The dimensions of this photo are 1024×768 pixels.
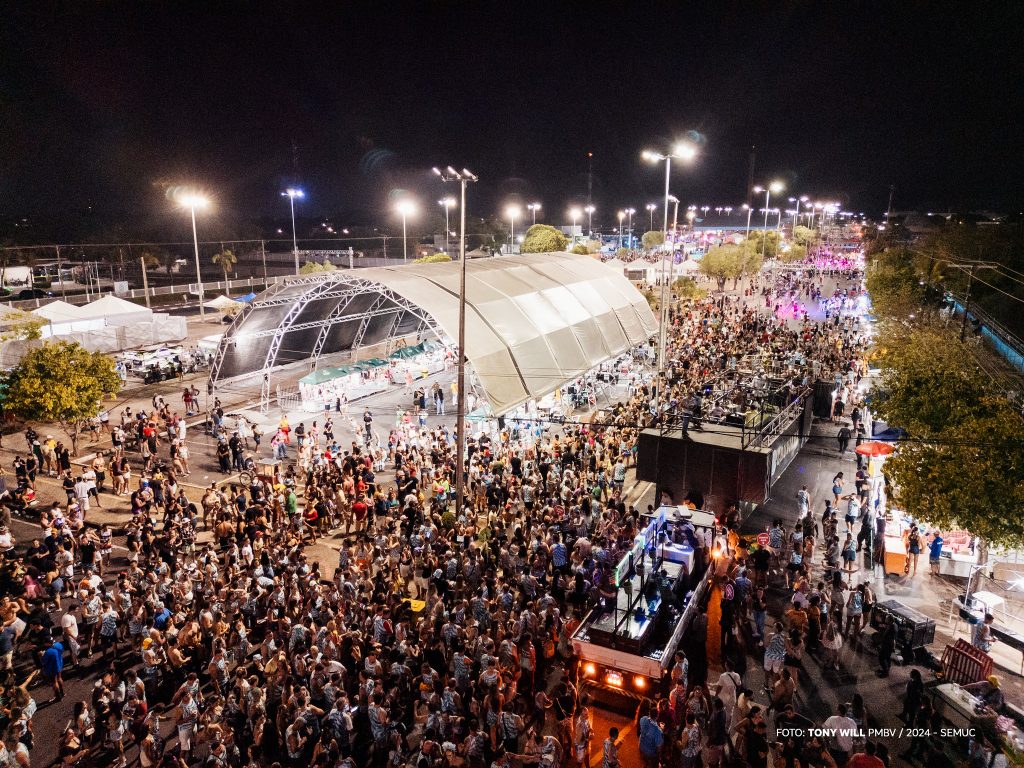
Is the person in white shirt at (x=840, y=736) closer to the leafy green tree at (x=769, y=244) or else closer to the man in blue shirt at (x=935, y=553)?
the man in blue shirt at (x=935, y=553)

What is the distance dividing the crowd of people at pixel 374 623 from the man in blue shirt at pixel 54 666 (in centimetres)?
3

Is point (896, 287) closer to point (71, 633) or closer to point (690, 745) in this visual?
point (690, 745)

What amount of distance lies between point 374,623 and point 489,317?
548 inches

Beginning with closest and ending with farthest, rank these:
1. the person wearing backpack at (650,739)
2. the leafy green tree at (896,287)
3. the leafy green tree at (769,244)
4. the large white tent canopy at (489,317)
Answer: the person wearing backpack at (650,739) → the large white tent canopy at (489,317) → the leafy green tree at (896,287) → the leafy green tree at (769,244)

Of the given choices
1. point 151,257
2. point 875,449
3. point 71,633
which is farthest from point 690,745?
point 151,257

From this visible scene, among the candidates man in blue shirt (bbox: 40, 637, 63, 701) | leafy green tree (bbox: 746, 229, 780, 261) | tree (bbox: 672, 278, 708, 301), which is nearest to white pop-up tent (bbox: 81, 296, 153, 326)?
man in blue shirt (bbox: 40, 637, 63, 701)

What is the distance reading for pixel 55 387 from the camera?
19.3 metres

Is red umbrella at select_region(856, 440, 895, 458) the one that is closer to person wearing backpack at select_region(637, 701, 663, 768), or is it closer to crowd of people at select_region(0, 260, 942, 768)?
A: crowd of people at select_region(0, 260, 942, 768)

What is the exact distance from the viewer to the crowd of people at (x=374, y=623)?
8.45 m

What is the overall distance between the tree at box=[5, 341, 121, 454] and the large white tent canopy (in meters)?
5.04

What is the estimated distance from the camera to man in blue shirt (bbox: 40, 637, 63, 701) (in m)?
10.1

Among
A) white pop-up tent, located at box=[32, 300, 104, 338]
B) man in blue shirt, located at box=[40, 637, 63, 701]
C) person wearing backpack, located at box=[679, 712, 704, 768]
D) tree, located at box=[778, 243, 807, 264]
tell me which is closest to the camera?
person wearing backpack, located at box=[679, 712, 704, 768]

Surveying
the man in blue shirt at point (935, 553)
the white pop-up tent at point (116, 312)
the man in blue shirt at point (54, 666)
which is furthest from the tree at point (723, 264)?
the man in blue shirt at point (54, 666)

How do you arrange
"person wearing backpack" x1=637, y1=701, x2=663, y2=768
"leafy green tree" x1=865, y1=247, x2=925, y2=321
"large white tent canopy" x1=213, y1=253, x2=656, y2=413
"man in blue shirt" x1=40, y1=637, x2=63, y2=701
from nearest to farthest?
"person wearing backpack" x1=637, y1=701, x2=663, y2=768
"man in blue shirt" x1=40, y1=637, x2=63, y2=701
"large white tent canopy" x1=213, y1=253, x2=656, y2=413
"leafy green tree" x1=865, y1=247, x2=925, y2=321
